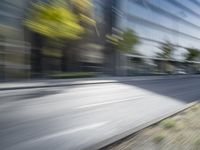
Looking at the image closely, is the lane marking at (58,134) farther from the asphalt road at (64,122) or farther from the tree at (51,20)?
the tree at (51,20)

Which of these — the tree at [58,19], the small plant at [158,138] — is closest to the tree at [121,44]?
the tree at [58,19]

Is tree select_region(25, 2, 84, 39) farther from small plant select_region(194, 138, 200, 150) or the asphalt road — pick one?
small plant select_region(194, 138, 200, 150)

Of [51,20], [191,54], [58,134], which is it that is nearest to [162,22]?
[191,54]

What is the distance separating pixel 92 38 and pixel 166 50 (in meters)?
17.0

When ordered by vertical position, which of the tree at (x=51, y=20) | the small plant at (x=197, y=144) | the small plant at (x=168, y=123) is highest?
the tree at (x=51, y=20)

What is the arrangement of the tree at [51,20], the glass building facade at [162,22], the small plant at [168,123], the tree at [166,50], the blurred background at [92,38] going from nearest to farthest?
the small plant at [168,123]
the blurred background at [92,38]
the tree at [51,20]
the glass building facade at [162,22]
the tree at [166,50]

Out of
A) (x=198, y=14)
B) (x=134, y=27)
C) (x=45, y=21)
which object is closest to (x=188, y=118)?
(x=45, y=21)

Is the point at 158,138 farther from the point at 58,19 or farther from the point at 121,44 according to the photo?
the point at 121,44

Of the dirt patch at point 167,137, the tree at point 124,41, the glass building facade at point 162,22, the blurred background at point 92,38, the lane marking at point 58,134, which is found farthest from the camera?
the glass building facade at point 162,22

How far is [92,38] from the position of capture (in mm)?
32938

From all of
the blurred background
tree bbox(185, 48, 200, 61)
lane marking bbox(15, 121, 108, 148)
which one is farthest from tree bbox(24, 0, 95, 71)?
tree bbox(185, 48, 200, 61)

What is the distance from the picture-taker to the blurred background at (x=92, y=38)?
949 inches

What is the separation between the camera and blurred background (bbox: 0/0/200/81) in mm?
24109

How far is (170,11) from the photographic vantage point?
51438mm
